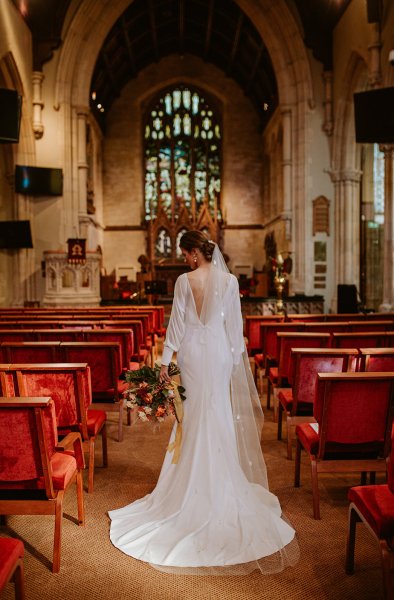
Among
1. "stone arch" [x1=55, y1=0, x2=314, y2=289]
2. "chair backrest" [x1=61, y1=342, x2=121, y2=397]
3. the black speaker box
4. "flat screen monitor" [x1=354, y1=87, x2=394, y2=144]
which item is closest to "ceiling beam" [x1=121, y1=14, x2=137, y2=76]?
"stone arch" [x1=55, y1=0, x2=314, y2=289]

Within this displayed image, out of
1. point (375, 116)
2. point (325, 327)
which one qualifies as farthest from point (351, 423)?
point (375, 116)

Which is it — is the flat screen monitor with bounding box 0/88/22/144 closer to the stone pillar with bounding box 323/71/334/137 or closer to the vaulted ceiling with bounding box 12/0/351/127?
the vaulted ceiling with bounding box 12/0/351/127

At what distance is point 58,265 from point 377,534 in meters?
10.1

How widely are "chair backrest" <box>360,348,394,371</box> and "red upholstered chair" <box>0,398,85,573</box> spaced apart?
2047 mm

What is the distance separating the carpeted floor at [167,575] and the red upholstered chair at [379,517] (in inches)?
6.0

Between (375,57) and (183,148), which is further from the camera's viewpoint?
(183,148)

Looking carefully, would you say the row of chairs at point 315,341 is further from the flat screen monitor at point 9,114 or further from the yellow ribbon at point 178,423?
the flat screen monitor at point 9,114

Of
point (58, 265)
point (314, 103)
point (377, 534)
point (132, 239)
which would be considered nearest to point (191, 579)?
point (377, 534)

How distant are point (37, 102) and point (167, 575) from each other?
13.1 m

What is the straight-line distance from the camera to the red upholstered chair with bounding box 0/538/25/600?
1569mm

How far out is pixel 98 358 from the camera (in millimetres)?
3873

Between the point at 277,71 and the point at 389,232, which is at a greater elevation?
the point at 277,71

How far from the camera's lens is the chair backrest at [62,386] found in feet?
9.52

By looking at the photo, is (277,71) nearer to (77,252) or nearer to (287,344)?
(77,252)
